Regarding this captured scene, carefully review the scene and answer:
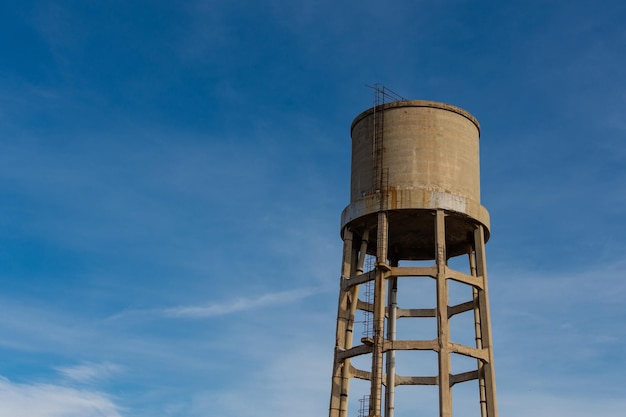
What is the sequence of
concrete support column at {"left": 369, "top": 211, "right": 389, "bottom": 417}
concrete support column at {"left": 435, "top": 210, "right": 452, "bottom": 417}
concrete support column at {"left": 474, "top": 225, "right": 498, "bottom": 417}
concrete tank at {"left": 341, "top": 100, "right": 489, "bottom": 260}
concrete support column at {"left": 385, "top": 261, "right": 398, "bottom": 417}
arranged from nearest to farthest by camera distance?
concrete support column at {"left": 435, "top": 210, "right": 452, "bottom": 417} → concrete support column at {"left": 369, "top": 211, "right": 389, "bottom": 417} → concrete support column at {"left": 474, "top": 225, "right": 498, "bottom": 417} → concrete tank at {"left": 341, "top": 100, "right": 489, "bottom": 260} → concrete support column at {"left": 385, "top": 261, "right": 398, "bottom": 417}

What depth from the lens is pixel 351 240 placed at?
3538 cm

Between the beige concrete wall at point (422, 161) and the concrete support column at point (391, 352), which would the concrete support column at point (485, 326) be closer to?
the beige concrete wall at point (422, 161)

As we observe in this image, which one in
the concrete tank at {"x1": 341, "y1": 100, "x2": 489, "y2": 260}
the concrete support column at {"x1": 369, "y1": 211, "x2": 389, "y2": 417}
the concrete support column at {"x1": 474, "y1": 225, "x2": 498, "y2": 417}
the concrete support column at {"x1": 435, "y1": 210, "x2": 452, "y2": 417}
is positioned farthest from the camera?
the concrete tank at {"x1": 341, "y1": 100, "x2": 489, "y2": 260}

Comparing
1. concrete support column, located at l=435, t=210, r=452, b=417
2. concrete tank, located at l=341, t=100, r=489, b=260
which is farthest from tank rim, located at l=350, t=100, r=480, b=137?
concrete support column, located at l=435, t=210, r=452, b=417

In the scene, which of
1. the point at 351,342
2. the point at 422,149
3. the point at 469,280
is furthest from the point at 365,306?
the point at 422,149

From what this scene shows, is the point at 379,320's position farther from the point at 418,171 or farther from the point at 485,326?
the point at 418,171

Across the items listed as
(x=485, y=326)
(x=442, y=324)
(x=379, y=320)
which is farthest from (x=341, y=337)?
(x=485, y=326)

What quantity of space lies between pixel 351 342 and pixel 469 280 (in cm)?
525

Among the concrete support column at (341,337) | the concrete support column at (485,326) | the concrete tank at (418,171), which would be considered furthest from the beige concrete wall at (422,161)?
the concrete support column at (341,337)

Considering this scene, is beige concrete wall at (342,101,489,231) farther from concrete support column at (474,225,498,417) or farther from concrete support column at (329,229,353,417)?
concrete support column at (329,229,353,417)

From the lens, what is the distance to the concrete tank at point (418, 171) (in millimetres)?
33844

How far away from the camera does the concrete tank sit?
1332 inches

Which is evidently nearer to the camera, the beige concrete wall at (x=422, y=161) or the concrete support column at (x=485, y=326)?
the concrete support column at (x=485, y=326)

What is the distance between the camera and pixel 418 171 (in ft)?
112
